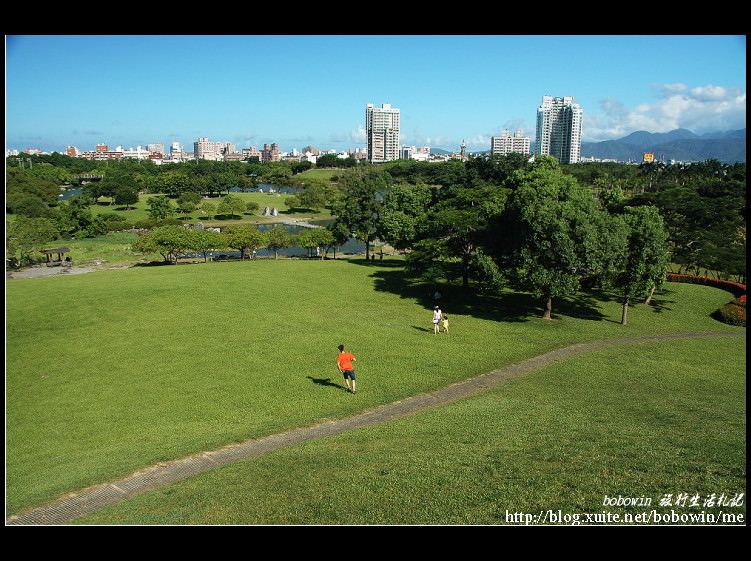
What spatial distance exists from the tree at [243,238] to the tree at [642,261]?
38.8 meters

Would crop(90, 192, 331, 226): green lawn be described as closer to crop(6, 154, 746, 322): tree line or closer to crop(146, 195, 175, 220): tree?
crop(146, 195, 175, 220): tree

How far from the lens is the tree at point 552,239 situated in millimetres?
26672

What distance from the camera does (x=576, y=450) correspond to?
1160 cm

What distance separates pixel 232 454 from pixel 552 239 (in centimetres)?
1995

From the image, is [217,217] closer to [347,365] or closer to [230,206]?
[230,206]

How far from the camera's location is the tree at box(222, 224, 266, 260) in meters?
55.9

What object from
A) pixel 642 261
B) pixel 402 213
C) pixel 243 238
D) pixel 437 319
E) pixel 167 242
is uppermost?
pixel 402 213

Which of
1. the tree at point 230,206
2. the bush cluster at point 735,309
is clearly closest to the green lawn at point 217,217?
the tree at point 230,206

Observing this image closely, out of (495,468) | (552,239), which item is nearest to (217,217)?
(552,239)

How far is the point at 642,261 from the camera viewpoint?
27781mm

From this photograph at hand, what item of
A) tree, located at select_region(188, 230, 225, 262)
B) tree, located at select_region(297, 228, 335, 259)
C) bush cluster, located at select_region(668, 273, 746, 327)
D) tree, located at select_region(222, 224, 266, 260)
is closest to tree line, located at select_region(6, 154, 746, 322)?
tree, located at select_region(297, 228, 335, 259)

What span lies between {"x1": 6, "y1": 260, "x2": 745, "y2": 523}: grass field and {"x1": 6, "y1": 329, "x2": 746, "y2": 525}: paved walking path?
0.44 meters

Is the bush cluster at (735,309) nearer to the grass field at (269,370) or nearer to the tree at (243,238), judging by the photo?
the grass field at (269,370)
